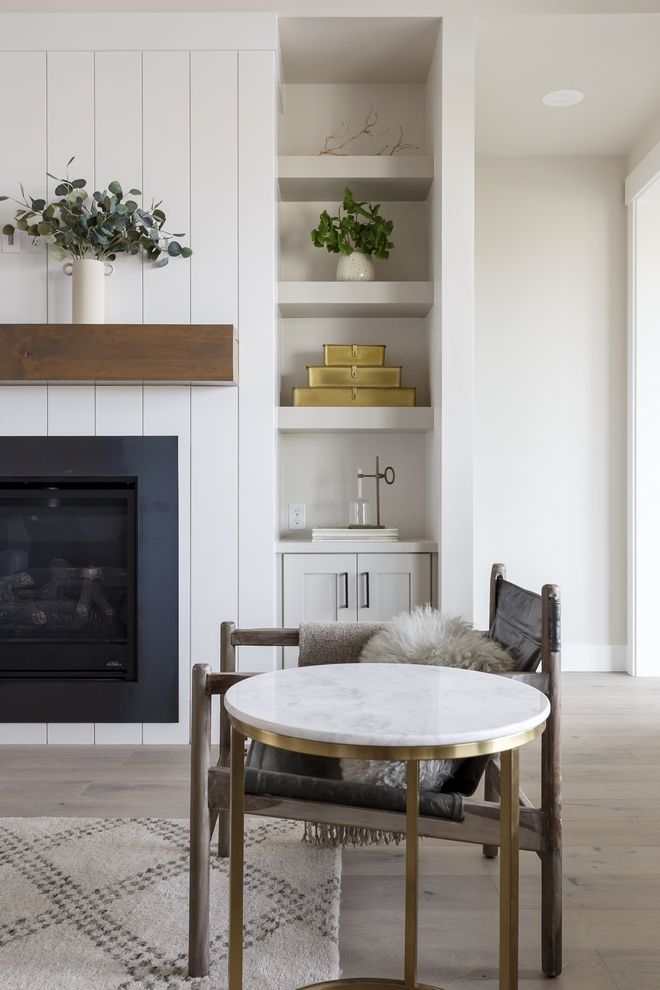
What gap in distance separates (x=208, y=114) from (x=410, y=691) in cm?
253

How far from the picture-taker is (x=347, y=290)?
3.53 meters

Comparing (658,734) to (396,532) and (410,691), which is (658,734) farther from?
(410,691)

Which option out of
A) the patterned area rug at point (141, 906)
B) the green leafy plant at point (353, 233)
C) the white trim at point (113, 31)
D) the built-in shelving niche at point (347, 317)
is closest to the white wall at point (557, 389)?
the built-in shelving niche at point (347, 317)

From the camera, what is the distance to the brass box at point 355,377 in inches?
140

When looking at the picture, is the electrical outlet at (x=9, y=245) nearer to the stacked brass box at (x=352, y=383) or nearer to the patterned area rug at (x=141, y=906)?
the stacked brass box at (x=352, y=383)

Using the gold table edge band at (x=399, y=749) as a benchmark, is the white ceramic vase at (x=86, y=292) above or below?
above

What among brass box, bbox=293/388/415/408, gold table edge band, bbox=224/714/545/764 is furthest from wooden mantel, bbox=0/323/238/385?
gold table edge band, bbox=224/714/545/764

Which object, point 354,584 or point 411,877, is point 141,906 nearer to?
point 411,877

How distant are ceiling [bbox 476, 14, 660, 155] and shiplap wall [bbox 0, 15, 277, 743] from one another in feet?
3.31

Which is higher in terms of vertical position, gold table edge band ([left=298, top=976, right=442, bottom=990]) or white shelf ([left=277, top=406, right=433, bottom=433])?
white shelf ([left=277, top=406, right=433, bottom=433])

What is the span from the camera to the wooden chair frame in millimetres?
1636

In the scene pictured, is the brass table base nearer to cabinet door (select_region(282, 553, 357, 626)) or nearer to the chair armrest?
the chair armrest

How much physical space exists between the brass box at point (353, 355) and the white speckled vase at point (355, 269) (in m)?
0.29

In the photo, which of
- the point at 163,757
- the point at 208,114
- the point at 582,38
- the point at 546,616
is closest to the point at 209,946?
the point at 546,616
